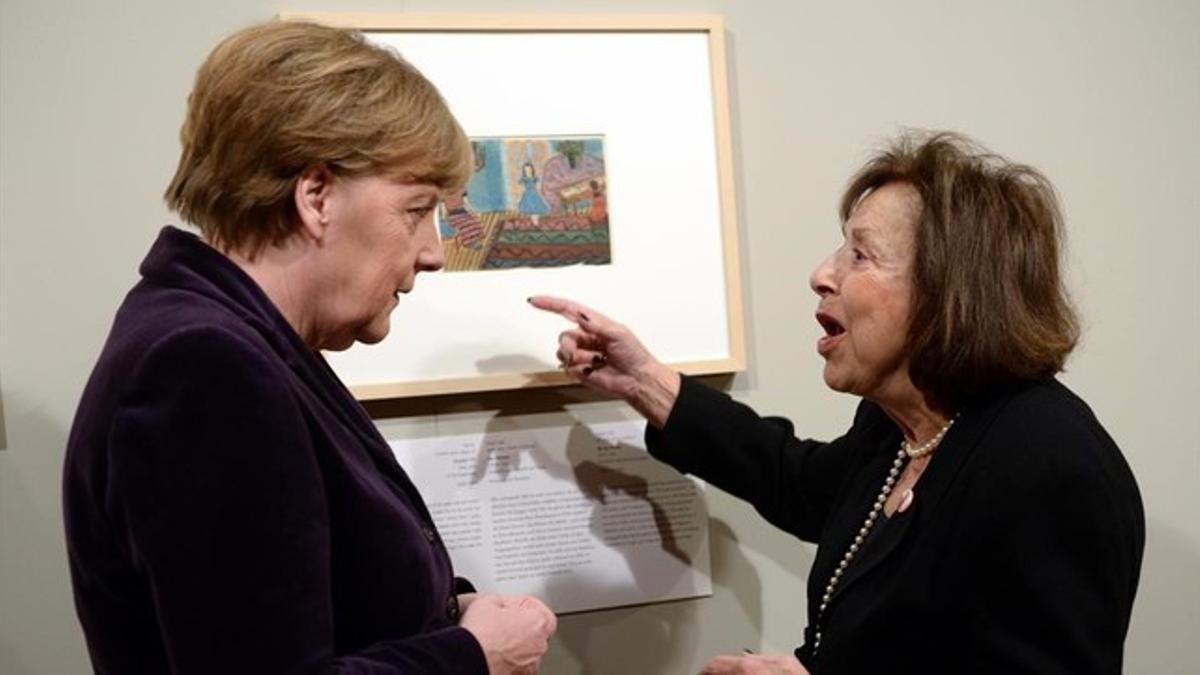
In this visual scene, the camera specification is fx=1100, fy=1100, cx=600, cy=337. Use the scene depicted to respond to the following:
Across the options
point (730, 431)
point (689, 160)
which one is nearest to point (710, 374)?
point (730, 431)

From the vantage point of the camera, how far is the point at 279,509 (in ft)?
2.50

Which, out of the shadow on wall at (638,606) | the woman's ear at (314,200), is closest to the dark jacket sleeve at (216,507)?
the woman's ear at (314,200)

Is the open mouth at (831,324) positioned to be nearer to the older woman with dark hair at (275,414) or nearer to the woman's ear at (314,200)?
the older woman with dark hair at (275,414)

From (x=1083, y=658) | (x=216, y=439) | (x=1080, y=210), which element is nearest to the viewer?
(x=216, y=439)

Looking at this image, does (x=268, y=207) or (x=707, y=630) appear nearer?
(x=268, y=207)

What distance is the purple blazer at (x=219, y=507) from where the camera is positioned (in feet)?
2.42

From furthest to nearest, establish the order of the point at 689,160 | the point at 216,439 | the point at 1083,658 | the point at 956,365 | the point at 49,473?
the point at 689,160 < the point at 49,473 < the point at 956,365 < the point at 1083,658 < the point at 216,439

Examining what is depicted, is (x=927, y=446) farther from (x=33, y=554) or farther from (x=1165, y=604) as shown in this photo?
(x=33, y=554)

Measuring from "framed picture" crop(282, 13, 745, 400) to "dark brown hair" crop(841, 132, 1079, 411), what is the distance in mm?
359

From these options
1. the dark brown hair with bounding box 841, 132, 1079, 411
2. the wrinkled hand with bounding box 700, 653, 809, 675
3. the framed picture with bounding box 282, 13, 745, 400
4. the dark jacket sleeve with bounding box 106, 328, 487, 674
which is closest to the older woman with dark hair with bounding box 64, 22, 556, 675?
the dark jacket sleeve with bounding box 106, 328, 487, 674

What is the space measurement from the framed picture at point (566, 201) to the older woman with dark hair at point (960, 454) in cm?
9

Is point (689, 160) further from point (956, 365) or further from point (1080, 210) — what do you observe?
point (1080, 210)

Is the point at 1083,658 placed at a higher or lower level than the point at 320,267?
lower

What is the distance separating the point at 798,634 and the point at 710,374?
41 cm
